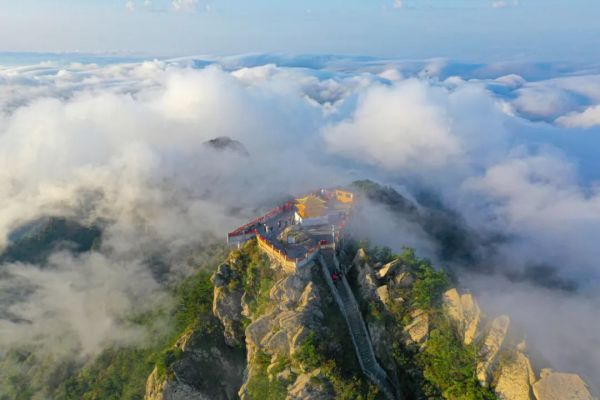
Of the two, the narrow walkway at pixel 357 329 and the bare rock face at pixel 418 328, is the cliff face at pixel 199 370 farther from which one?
the bare rock face at pixel 418 328

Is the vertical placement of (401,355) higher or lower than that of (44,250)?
higher

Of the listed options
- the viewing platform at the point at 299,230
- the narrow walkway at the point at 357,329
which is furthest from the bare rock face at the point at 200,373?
the narrow walkway at the point at 357,329

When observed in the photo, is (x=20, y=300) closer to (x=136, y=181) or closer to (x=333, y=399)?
(x=136, y=181)

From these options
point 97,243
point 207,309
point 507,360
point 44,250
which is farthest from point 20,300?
point 507,360

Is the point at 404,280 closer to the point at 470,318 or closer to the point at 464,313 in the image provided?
the point at 464,313

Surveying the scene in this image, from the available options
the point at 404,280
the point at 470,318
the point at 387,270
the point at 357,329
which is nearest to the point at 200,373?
the point at 357,329


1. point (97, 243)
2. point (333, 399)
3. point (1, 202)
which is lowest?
point (1, 202)
